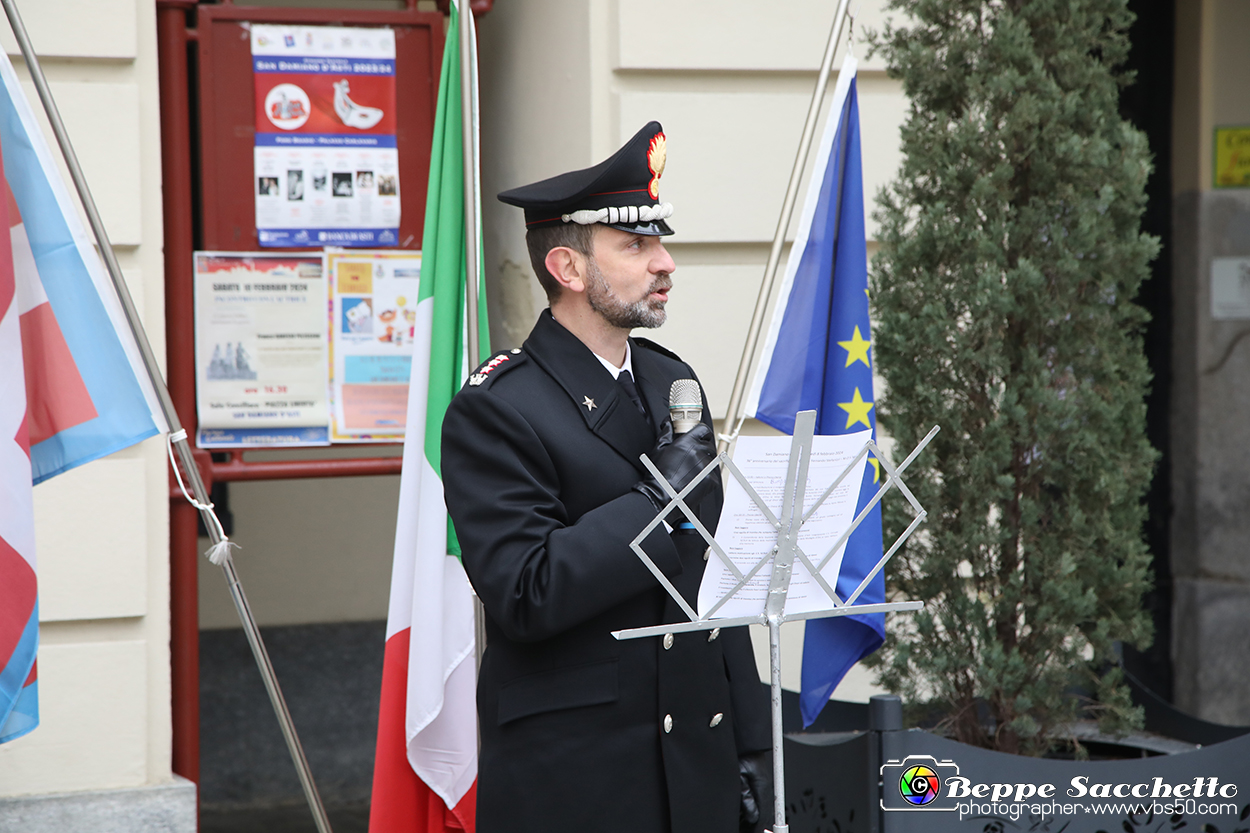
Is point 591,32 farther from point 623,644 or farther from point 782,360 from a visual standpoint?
point 623,644

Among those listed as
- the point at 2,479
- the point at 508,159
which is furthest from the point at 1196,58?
the point at 2,479

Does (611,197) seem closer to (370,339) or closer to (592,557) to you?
(592,557)

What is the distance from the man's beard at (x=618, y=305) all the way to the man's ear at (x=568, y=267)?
1 cm

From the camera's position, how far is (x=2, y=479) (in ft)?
8.70

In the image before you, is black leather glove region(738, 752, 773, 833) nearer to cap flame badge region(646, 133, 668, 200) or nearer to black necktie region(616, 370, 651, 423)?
black necktie region(616, 370, 651, 423)

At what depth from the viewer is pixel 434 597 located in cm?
316

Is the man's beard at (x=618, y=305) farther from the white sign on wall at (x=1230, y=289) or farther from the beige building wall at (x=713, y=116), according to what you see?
the white sign on wall at (x=1230, y=289)

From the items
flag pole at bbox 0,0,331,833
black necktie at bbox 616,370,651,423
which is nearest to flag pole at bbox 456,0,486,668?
flag pole at bbox 0,0,331,833

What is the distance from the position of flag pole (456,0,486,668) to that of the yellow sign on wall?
343 cm

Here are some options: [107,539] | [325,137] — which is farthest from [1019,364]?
[107,539]

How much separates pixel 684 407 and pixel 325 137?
243 cm

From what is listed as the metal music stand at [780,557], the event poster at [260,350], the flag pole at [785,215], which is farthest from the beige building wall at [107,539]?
the metal music stand at [780,557]

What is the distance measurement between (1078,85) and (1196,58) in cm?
241

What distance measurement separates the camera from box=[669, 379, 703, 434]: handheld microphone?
216 cm
